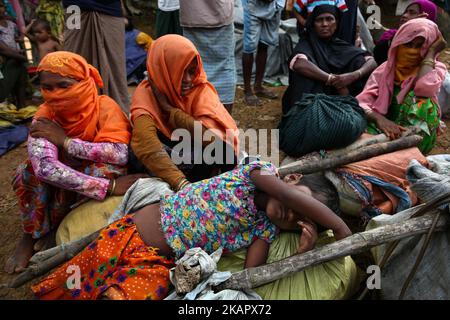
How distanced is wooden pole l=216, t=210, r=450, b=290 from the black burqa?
2216 millimetres

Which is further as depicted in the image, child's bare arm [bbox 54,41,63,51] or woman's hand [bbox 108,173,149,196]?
child's bare arm [bbox 54,41,63,51]

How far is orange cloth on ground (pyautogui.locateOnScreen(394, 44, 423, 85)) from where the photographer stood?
3.58 meters

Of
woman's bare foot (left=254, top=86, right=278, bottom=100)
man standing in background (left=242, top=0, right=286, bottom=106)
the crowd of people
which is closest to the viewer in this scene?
the crowd of people

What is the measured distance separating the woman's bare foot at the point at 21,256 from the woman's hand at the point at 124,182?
27.5 inches

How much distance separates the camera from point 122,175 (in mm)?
2877

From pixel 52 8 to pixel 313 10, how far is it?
324cm

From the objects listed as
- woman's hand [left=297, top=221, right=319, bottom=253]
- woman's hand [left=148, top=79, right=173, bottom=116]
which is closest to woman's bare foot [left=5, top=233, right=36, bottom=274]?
woman's hand [left=148, top=79, right=173, bottom=116]

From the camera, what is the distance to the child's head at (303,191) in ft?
7.45

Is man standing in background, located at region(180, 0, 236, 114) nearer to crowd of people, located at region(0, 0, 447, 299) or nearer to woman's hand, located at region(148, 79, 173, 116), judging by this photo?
crowd of people, located at region(0, 0, 447, 299)

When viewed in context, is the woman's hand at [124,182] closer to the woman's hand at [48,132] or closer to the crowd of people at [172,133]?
the crowd of people at [172,133]

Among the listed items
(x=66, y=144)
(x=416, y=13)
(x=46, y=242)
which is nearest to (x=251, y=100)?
(x=416, y=13)

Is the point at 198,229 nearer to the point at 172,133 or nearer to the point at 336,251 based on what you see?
the point at 336,251
